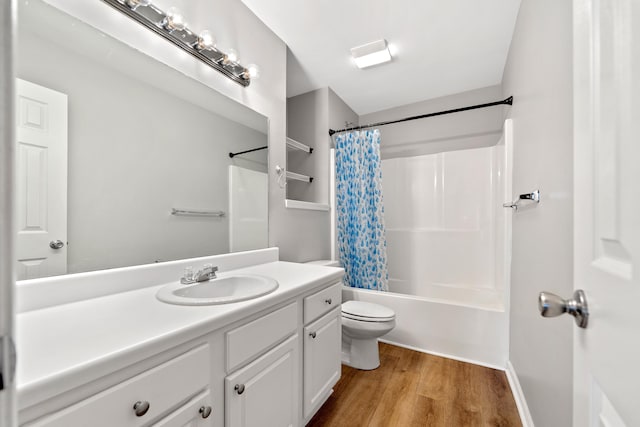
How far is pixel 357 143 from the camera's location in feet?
8.55

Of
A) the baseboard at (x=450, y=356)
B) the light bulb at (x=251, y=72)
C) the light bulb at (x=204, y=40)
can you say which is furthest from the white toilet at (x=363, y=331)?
the light bulb at (x=204, y=40)

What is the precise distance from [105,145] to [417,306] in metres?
2.23

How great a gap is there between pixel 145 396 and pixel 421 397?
1.57 metres

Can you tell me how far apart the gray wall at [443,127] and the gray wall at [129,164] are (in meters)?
2.24

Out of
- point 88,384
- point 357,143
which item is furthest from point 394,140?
point 88,384

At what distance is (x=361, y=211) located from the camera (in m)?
2.58

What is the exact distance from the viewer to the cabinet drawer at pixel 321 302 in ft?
4.17

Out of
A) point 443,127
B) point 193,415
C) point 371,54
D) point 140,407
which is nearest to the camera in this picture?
point 140,407

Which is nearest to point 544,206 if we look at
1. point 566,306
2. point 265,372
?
point 566,306

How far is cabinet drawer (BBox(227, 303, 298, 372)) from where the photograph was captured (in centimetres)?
89

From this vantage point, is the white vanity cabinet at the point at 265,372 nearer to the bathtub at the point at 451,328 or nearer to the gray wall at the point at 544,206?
the gray wall at the point at 544,206

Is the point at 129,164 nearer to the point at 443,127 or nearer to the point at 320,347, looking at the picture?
the point at 320,347

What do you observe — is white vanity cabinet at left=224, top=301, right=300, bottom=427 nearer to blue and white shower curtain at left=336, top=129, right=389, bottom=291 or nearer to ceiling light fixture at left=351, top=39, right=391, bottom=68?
blue and white shower curtain at left=336, top=129, right=389, bottom=291

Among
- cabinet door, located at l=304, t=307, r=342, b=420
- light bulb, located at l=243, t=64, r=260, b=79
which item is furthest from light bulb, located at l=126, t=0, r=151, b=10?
cabinet door, located at l=304, t=307, r=342, b=420
